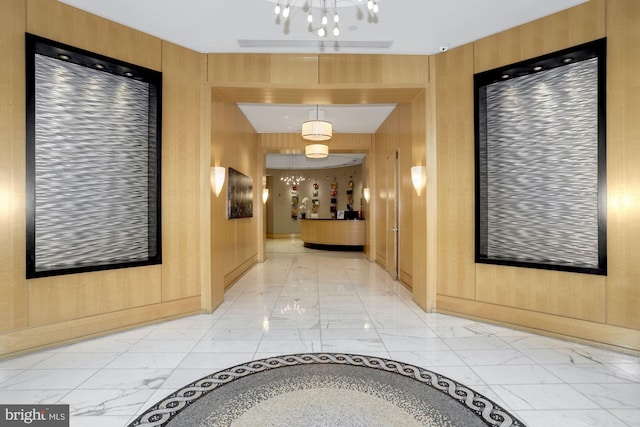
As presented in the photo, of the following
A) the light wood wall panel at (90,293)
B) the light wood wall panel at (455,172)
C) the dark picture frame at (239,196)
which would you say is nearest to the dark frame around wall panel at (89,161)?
the light wood wall panel at (90,293)

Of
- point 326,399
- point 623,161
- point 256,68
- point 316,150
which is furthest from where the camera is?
point 316,150

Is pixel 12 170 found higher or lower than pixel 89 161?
lower

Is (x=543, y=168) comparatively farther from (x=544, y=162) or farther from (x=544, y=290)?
(x=544, y=290)

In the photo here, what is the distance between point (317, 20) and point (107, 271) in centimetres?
418

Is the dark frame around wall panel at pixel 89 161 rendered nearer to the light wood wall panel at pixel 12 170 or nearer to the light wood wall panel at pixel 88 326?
the light wood wall panel at pixel 12 170

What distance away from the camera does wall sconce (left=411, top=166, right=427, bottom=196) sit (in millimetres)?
5131

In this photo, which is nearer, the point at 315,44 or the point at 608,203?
the point at 608,203

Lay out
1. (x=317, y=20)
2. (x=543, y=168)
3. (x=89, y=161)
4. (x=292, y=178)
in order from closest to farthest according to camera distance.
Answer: (x=89, y=161), (x=543, y=168), (x=317, y=20), (x=292, y=178)

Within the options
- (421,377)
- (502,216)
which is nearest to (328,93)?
(502,216)

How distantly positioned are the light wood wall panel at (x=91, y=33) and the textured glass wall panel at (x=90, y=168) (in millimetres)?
300

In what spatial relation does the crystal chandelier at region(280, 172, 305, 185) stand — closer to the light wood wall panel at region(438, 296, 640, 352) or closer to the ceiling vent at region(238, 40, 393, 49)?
the ceiling vent at region(238, 40, 393, 49)

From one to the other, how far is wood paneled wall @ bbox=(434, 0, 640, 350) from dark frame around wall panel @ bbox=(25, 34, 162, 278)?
13.8ft

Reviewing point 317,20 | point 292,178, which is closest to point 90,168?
point 317,20

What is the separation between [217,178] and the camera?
5.29m
